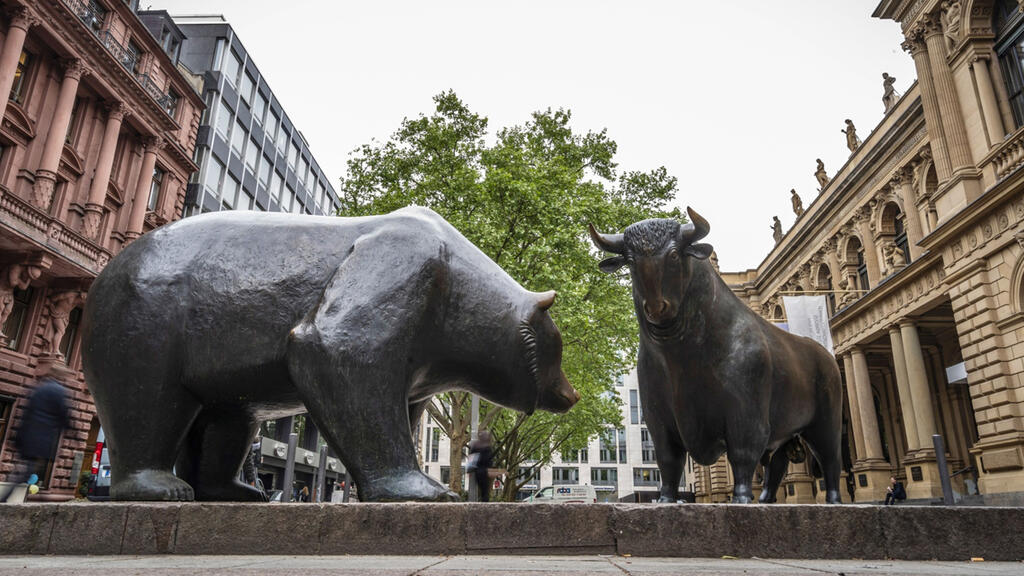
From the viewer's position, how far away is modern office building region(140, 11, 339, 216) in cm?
3297

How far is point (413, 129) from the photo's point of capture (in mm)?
21312

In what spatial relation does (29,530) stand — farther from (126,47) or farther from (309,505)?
(126,47)

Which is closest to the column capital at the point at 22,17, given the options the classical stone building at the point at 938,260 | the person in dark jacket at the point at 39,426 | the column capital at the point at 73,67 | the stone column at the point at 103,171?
the column capital at the point at 73,67

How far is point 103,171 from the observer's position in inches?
899

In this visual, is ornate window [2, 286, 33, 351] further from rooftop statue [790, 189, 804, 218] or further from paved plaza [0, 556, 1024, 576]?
rooftop statue [790, 189, 804, 218]

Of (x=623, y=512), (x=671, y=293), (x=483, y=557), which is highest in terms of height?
(x=671, y=293)

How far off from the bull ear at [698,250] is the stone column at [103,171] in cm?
2397

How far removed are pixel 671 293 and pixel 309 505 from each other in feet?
7.74

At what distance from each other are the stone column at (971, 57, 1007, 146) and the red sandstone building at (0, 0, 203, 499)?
26.9 m

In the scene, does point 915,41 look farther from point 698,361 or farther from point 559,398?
point 559,398

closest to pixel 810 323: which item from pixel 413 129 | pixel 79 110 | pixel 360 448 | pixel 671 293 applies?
pixel 413 129

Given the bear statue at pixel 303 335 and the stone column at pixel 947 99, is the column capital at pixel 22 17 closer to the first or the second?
the bear statue at pixel 303 335

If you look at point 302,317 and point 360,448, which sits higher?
point 302,317

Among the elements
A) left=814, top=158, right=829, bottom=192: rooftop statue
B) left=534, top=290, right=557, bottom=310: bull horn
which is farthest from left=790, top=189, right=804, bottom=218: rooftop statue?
left=534, top=290, right=557, bottom=310: bull horn
